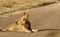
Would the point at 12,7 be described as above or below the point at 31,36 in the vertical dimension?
below

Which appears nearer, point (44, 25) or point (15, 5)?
point (44, 25)

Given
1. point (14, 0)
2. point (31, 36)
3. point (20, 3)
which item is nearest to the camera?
point (31, 36)

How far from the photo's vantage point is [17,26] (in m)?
6.84

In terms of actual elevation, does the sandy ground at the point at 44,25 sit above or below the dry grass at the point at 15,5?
above

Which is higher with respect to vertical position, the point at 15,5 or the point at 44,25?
the point at 44,25

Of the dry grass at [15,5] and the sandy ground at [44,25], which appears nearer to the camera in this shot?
the sandy ground at [44,25]

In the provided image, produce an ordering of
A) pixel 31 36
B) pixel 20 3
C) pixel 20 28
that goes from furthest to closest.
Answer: pixel 20 3 < pixel 20 28 < pixel 31 36

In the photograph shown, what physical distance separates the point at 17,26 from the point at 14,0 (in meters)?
8.92

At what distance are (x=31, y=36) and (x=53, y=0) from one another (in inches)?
393

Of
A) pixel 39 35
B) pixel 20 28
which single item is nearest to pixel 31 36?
pixel 39 35

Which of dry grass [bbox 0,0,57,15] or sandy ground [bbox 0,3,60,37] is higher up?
sandy ground [bbox 0,3,60,37]

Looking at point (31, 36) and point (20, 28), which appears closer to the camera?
point (31, 36)

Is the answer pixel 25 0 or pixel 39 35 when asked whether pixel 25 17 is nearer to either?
pixel 39 35

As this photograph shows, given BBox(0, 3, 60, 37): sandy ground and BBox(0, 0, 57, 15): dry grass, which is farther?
BBox(0, 0, 57, 15): dry grass
